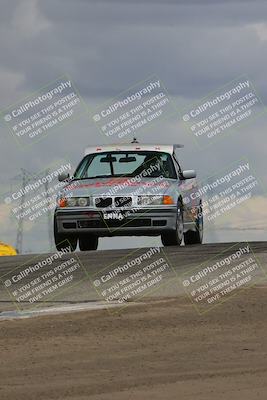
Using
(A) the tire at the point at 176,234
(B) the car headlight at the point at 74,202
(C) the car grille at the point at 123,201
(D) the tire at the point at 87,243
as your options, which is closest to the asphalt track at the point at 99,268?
(A) the tire at the point at 176,234

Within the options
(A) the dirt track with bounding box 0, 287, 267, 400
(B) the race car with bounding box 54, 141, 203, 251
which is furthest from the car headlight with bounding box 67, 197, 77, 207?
(A) the dirt track with bounding box 0, 287, 267, 400

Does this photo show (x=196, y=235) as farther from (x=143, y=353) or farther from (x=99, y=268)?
(x=143, y=353)

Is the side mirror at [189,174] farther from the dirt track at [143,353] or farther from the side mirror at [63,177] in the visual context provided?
the dirt track at [143,353]

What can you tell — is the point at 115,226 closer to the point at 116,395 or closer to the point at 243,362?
the point at 243,362

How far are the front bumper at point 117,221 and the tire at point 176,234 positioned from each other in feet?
0.67

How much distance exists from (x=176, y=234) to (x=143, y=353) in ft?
34.7

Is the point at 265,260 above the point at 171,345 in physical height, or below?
below

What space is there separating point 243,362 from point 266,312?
3.33 m

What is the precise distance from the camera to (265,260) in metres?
19.4

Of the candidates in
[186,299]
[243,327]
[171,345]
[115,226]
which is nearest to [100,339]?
[171,345]

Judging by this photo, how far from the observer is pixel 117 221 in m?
21.9

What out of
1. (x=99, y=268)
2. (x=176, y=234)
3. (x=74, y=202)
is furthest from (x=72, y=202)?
(x=99, y=268)

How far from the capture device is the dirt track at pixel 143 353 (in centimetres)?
974

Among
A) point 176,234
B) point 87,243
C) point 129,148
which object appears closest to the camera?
point 176,234
